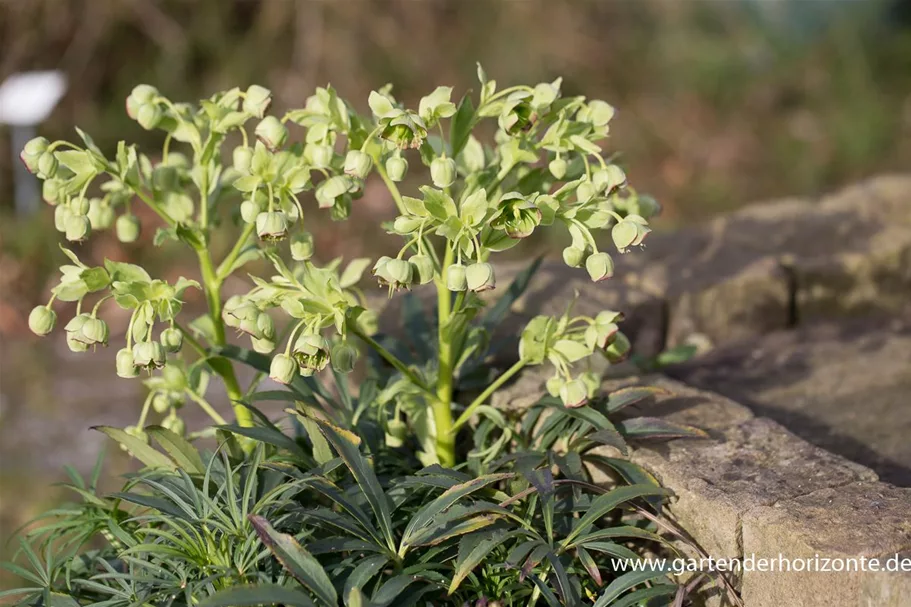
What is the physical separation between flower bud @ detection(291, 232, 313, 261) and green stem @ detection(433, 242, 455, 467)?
211mm

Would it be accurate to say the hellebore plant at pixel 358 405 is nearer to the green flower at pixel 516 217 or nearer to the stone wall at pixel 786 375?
the green flower at pixel 516 217

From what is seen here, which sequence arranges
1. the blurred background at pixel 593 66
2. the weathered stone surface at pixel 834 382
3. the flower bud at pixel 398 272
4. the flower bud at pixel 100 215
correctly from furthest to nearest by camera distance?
the blurred background at pixel 593 66 < the weathered stone surface at pixel 834 382 < the flower bud at pixel 100 215 < the flower bud at pixel 398 272

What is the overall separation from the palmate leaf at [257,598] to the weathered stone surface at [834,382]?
1096mm

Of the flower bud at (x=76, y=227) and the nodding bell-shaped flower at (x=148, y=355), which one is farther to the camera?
the flower bud at (x=76, y=227)

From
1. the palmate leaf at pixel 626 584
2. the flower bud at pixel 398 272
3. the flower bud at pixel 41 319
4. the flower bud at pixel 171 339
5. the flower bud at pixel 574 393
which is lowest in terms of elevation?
the palmate leaf at pixel 626 584

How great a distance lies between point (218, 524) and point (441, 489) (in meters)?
0.37

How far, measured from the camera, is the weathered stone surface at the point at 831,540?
125cm

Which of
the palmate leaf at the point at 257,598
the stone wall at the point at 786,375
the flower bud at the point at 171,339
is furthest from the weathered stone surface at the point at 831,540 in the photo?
the flower bud at the point at 171,339

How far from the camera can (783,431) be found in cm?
167

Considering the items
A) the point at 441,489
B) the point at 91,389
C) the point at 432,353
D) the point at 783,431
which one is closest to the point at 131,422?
the point at 91,389

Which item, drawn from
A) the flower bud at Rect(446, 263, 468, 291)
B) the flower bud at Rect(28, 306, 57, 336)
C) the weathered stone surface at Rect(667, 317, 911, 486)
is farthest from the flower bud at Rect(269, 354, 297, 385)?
the weathered stone surface at Rect(667, 317, 911, 486)

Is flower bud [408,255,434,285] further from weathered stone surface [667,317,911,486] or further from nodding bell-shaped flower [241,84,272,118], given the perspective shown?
weathered stone surface [667,317,911,486]

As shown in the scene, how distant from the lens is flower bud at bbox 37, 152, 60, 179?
1427 mm

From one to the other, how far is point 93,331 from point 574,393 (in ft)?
2.31
